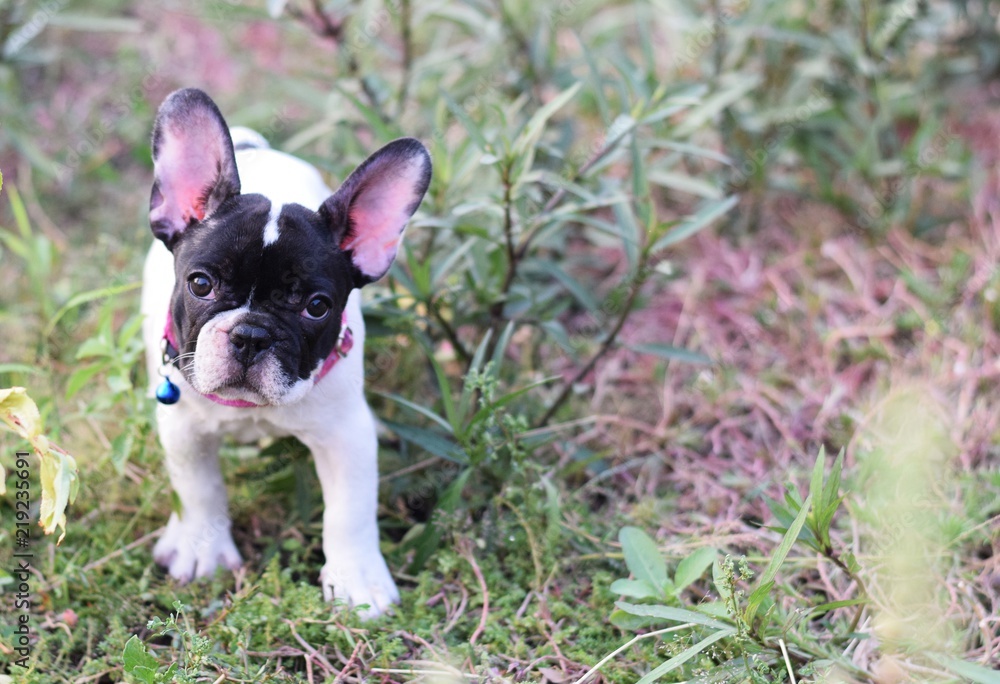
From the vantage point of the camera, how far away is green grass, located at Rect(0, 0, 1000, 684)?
329cm

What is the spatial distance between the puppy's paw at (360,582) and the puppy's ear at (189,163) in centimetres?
122

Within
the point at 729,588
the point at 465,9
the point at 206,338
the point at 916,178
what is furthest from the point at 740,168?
the point at 206,338

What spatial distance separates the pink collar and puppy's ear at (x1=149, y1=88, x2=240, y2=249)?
0.31 meters

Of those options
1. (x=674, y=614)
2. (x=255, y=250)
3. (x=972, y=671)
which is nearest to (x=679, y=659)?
(x=674, y=614)

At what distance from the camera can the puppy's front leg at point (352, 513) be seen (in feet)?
10.8

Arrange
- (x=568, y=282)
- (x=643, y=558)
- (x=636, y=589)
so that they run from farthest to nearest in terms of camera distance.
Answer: (x=568, y=282) → (x=643, y=558) → (x=636, y=589)

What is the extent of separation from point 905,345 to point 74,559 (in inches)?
146

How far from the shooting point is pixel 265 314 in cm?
288

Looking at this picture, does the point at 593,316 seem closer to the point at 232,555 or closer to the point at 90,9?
the point at 232,555

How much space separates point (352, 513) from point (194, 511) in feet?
1.94

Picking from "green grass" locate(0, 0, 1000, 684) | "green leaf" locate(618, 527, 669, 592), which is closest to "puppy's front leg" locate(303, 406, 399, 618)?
"green grass" locate(0, 0, 1000, 684)

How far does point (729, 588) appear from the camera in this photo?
114 inches
